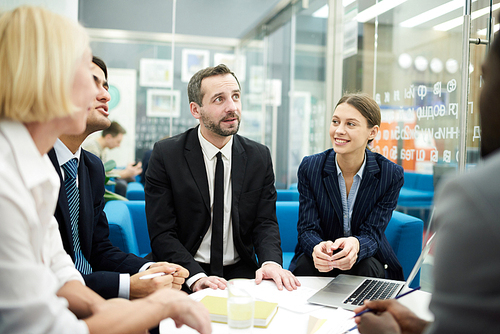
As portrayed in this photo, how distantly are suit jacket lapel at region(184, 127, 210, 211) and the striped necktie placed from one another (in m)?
0.61

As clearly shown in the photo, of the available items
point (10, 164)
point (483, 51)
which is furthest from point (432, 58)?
point (10, 164)

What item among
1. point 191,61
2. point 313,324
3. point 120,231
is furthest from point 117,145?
point 313,324

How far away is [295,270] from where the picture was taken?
203 cm

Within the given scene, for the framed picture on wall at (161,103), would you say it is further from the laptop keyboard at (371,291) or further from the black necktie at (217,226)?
the laptop keyboard at (371,291)

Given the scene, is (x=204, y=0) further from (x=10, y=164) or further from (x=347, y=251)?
(x=10, y=164)

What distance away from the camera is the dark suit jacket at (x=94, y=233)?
56.0 inches

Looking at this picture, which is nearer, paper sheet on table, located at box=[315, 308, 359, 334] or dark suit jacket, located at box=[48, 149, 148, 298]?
paper sheet on table, located at box=[315, 308, 359, 334]

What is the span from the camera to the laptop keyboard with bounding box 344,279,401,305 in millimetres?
1311

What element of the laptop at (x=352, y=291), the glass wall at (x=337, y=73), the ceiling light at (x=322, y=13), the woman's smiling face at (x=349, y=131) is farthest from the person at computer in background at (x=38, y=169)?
the ceiling light at (x=322, y=13)

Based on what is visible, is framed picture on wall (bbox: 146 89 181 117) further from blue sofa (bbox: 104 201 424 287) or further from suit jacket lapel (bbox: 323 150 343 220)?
suit jacket lapel (bbox: 323 150 343 220)

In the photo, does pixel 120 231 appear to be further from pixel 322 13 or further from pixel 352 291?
pixel 322 13

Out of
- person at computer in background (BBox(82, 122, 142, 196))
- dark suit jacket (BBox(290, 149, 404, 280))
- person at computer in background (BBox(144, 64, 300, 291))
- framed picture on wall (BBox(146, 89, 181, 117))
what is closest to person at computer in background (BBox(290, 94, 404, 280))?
dark suit jacket (BBox(290, 149, 404, 280))

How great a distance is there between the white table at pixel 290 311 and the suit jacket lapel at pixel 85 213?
0.58m

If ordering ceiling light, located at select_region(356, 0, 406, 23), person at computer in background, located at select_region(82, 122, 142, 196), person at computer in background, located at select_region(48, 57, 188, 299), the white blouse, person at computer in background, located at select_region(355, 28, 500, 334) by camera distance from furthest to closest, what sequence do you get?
1. person at computer in background, located at select_region(82, 122, 142, 196)
2. ceiling light, located at select_region(356, 0, 406, 23)
3. person at computer in background, located at select_region(48, 57, 188, 299)
4. the white blouse
5. person at computer in background, located at select_region(355, 28, 500, 334)
